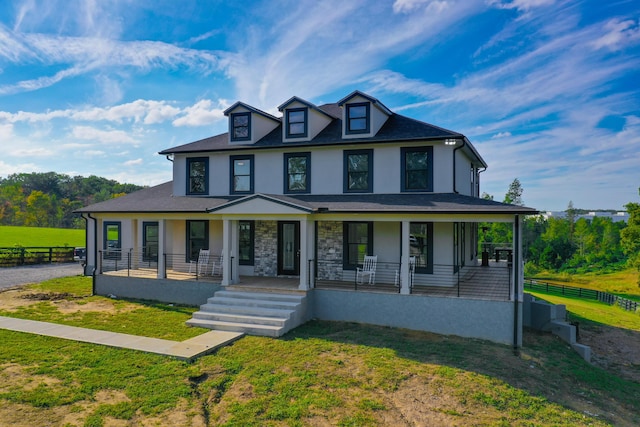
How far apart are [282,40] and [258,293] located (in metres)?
10.0

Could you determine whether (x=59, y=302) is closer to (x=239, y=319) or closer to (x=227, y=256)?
(x=227, y=256)

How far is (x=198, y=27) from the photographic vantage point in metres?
15.8

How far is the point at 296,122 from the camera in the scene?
15.9 meters

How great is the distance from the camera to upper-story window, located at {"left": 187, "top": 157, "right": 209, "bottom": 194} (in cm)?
1707

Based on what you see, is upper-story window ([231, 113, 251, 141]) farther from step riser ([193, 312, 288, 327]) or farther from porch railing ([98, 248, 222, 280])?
step riser ([193, 312, 288, 327])

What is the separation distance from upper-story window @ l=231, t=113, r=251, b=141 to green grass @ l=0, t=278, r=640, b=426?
843cm

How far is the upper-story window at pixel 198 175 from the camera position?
17.1m

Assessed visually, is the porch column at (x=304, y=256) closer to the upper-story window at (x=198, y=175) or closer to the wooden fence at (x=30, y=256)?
the upper-story window at (x=198, y=175)

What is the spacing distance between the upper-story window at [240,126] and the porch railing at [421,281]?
6.16 m

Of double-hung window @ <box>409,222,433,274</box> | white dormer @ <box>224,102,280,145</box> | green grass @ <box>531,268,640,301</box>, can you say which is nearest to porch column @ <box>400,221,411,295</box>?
double-hung window @ <box>409,222,433,274</box>

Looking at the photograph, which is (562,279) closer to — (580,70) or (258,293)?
(580,70)

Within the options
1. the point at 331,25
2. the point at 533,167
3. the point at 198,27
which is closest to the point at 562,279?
the point at 533,167

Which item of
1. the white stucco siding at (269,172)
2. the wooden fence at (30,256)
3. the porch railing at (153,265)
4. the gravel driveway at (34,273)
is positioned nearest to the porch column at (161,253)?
the porch railing at (153,265)

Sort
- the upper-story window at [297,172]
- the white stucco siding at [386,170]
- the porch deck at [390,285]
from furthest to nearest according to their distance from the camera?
the upper-story window at [297,172]
the white stucco siding at [386,170]
the porch deck at [390,285]
